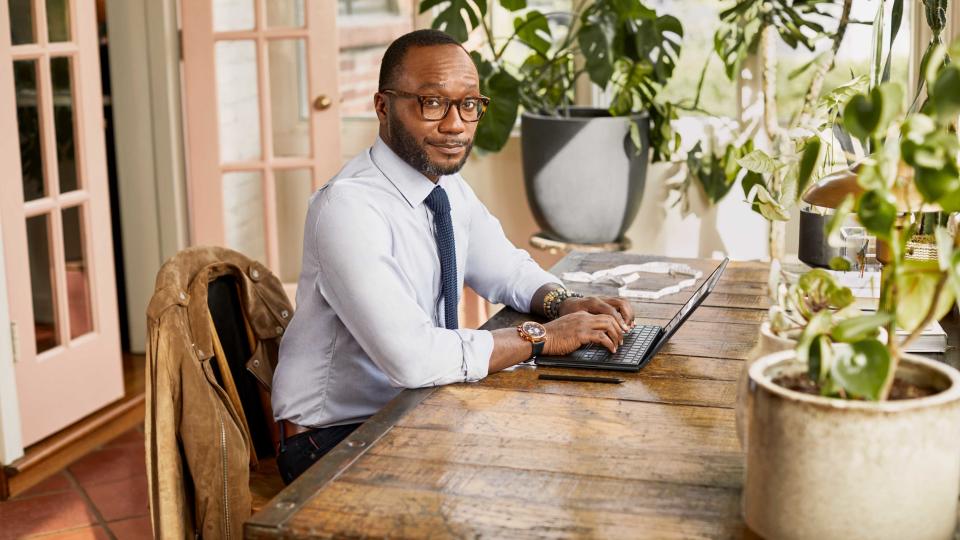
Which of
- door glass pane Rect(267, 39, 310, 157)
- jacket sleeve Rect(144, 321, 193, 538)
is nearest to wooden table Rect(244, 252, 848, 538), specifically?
jacket sleeve Rect(144, 321, 193, 538)

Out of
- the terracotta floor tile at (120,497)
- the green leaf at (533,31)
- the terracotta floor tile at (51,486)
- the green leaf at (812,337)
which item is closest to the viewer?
the green leaf at (812,337)

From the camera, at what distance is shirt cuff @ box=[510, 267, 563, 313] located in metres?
2.41

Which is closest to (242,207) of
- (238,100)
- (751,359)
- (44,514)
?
(238,100)

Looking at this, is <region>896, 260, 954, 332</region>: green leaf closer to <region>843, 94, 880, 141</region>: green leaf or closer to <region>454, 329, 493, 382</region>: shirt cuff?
<region>843, 94, 880, 141</region>: green leaf

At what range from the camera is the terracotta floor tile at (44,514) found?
3.17 metres

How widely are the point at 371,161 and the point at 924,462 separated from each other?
4.28 ft

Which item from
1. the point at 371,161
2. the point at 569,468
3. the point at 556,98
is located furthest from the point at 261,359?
the point at 556,98

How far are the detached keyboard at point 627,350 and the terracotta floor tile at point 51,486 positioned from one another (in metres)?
2.02

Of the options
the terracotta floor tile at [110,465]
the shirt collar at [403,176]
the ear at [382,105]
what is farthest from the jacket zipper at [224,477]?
the terracotta floor tile at [110,465]

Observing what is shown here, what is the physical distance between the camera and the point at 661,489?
141 cm

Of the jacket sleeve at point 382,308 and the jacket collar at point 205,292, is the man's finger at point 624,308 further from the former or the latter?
the jacket collar at point 205,292

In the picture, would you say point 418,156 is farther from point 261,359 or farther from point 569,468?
point 569,468

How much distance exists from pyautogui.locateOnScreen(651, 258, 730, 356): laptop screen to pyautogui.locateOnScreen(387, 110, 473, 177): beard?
0.49 metres

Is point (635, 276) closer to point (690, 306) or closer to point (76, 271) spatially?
point (690, 306)
